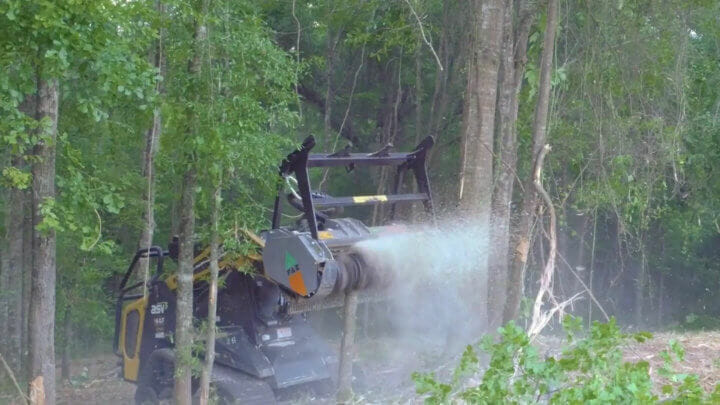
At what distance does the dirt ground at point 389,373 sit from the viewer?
838 cm

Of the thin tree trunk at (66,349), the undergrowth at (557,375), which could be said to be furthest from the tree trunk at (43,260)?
the thin tree trunk at (66,349)

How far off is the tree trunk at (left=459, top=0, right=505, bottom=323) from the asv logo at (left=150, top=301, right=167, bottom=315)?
358 centimetres

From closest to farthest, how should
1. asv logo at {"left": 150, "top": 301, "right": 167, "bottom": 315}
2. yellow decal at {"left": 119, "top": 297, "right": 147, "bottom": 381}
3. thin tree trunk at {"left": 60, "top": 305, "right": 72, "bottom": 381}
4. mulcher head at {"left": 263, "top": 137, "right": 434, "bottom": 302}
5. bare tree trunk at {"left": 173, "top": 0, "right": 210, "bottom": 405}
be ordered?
mulcher head at {"left": 263, "top": 137, "right": 434, "bottom": 302} < bare tree trunk at {"left": 173, "top": 0, "right": 210, "bottom": 405} < asv logo at {"left": 150, "top": 301, "right": 167, "bottom": 315} < yellow decal at {"left": 119, "top": 297, "right": 147, "bottom": 381} < thin tree trunk at {"left": 60, "top": 305, "right": 72, "bottom": 381}

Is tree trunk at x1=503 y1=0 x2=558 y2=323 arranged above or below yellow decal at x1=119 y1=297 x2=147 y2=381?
above

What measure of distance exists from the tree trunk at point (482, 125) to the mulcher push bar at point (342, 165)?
32.0 inches

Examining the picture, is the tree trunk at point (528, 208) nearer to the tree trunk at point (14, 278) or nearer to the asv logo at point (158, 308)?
the asv logo at point (158, 308)

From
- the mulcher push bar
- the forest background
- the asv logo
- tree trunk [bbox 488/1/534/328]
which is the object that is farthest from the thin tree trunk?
tree trunk [bbox 488/1/534/328]

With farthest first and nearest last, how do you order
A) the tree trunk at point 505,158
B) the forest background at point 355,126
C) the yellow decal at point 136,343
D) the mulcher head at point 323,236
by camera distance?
the yellow decal at point 136,343
the tree trunk at point 505,158
the mulcher head at point 323,236
the forest background at point 355,126

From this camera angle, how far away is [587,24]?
44.0ft

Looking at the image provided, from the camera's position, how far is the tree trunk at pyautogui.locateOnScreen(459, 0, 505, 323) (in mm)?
10414

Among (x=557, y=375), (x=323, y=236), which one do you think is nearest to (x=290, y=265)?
(x=323, y=236)

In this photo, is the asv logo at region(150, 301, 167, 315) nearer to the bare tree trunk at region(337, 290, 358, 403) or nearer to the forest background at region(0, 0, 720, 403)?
the forest background at region(0, 0, 720, 403)

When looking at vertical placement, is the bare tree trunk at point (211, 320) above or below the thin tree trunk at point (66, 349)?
above

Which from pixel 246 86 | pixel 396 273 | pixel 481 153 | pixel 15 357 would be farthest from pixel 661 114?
pixel 15 357
